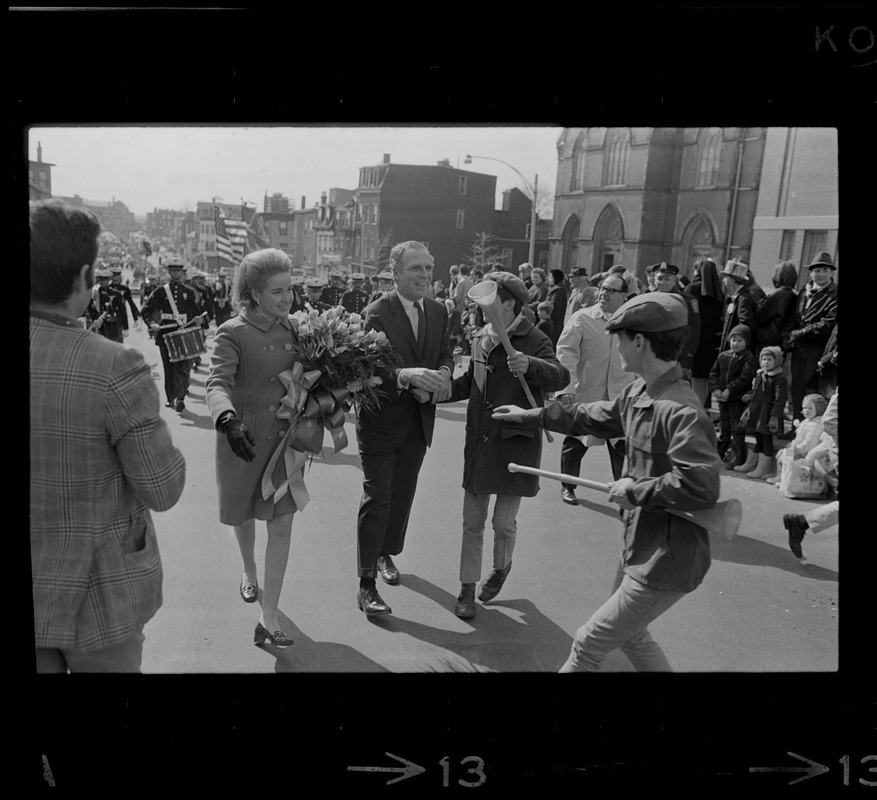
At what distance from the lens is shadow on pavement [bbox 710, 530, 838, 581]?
2.50 m

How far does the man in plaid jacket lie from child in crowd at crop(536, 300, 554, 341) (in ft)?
5.23

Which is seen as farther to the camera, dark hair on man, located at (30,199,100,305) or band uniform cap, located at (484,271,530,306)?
band uniform cap, located at (484,271,530,306)

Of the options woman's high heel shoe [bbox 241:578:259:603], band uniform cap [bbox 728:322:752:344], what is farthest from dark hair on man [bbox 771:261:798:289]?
woman's high heel shoe [bbox 241:578:259:603]

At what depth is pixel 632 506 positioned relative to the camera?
234 centimetres

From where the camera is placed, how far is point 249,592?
2.72 m

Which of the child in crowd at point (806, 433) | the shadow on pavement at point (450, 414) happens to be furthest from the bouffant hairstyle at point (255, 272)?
the child in crowd at point (806, 433)

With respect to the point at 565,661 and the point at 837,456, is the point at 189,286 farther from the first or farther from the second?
the point at 837,456

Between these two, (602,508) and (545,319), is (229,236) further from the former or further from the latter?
(602,508)

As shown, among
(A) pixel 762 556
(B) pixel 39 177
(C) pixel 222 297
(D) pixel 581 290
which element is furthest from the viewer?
(D) pixel 581 290

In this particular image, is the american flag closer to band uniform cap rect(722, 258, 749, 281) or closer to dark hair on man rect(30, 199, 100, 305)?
dark hair on man rect(30, 199, 100, 305)

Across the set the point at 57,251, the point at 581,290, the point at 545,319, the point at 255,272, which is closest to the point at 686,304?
the point at 581,290

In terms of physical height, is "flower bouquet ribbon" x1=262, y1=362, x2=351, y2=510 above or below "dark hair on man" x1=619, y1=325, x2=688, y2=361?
below

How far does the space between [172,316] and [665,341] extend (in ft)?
5.73

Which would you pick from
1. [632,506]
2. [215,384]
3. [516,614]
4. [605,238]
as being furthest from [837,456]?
[215,384]
